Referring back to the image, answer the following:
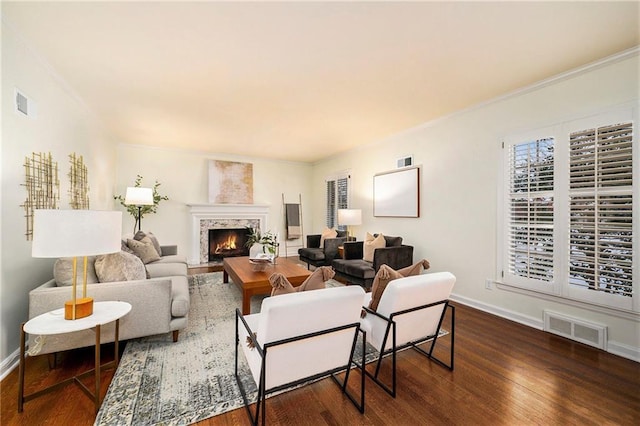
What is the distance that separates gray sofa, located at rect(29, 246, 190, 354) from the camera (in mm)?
1955

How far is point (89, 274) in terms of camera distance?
89.0 inches

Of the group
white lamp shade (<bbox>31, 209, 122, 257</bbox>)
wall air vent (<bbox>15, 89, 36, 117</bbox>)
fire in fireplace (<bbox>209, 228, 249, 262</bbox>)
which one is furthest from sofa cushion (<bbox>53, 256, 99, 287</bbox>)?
fire in fireplace (<bbox>209, 228, 249, 262</bbox>)

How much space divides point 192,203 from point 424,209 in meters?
5.02

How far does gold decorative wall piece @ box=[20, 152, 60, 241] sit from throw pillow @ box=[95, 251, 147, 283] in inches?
27.0

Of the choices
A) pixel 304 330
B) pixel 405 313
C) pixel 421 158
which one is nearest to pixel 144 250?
pixel 304 330

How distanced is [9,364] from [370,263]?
12.8 feet

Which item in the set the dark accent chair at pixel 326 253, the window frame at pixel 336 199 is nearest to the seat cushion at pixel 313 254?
the dark accent chair at pixel 326 253

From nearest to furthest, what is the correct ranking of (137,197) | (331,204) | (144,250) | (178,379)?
(178,379), (144,250), (137,197), (331,204)

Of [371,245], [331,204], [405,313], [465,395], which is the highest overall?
[331,204]

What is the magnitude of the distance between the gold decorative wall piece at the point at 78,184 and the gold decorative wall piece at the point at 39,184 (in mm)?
400

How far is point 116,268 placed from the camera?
2307 mm

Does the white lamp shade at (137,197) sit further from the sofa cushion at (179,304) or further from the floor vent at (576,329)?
the floor vent at (576,329)

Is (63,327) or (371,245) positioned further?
(371,245)

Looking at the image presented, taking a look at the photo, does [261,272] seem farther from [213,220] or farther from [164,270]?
[213,220]
